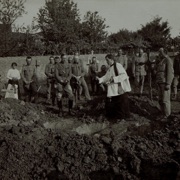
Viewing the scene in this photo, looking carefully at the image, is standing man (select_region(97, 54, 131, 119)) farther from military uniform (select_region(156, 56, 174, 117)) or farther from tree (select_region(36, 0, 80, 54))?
tree (select_region(36, 0, 80, 54))

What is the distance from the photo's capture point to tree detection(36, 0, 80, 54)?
1099 inches

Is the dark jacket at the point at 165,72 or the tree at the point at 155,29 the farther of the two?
the tree at the point at 155,29

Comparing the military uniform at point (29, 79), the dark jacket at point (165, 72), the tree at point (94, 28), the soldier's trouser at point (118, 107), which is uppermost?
the tree at point (94, 28)

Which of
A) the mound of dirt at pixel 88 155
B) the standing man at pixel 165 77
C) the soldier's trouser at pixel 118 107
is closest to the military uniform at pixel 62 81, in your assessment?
the soldier's trouser at pixel 118 107

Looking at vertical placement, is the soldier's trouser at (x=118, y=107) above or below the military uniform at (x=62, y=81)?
below

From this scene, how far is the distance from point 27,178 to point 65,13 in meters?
25.9

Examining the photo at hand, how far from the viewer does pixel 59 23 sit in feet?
94.4

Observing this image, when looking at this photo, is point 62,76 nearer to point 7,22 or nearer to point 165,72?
point 165,72

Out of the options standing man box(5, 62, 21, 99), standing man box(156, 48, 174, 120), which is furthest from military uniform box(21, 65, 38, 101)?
Result: standing man box(156, 48, 174, 120)

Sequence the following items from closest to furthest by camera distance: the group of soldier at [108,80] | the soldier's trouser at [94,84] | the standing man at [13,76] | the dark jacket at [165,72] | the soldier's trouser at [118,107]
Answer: the dark jacket at [165,72], the group of soldier at [108,80], the soldier's trouser at [118,107], the standing man at [13,76], the soldier's trouser at [94,84]

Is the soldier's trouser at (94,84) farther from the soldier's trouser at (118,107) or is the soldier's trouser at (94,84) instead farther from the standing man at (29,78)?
the soldier's trouser at (118,107)

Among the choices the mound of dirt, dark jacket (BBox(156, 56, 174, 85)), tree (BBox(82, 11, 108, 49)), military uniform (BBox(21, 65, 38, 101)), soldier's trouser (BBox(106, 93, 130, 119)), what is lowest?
the mound of dirt

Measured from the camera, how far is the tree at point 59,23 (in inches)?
1099

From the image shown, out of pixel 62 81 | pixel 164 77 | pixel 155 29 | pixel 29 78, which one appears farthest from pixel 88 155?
pixel 155 29
